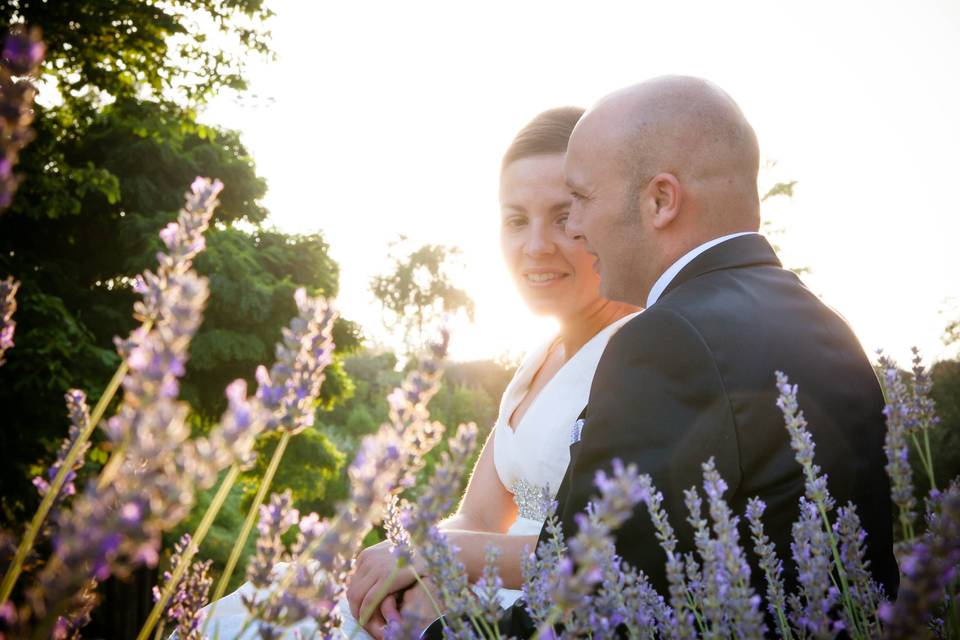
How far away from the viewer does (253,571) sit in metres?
1.11

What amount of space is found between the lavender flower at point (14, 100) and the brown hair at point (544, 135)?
3278mm

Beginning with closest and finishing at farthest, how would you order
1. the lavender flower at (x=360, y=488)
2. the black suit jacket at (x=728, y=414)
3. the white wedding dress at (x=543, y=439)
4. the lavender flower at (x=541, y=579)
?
the lavender flower at (x=360, y=488) → the lavender flower at (x=541, y=579) → the black suit jacket at (x=728, y=414) → the white wedding dress at (x=543, y=439)

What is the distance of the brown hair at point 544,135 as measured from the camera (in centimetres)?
396

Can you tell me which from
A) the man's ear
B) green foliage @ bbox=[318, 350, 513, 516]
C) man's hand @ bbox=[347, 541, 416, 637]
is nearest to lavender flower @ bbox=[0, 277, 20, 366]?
man's hand @ bbox=[347, 541, 416, 637]

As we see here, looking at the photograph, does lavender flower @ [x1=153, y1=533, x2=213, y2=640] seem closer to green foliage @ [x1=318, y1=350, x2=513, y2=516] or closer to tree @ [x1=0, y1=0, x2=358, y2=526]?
tree @ [x1=0, y1=0, x2=358, y2=526]

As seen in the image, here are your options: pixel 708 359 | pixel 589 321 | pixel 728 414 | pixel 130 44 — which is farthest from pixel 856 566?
pixel 130 44

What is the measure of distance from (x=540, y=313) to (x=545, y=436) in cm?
91

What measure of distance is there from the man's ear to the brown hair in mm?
1441

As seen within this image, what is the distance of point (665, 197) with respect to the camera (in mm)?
2561

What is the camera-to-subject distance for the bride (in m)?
3.70

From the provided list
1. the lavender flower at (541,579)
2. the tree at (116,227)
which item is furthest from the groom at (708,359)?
the tree at (116,227)

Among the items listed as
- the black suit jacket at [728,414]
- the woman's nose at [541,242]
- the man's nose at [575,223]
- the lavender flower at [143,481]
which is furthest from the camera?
the woman's nose at [541,242]

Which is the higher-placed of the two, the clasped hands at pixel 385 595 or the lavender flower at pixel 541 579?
the lavender flower at pixel 541 579

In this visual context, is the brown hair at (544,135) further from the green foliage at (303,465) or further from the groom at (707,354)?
the green foliage at (303,465)
